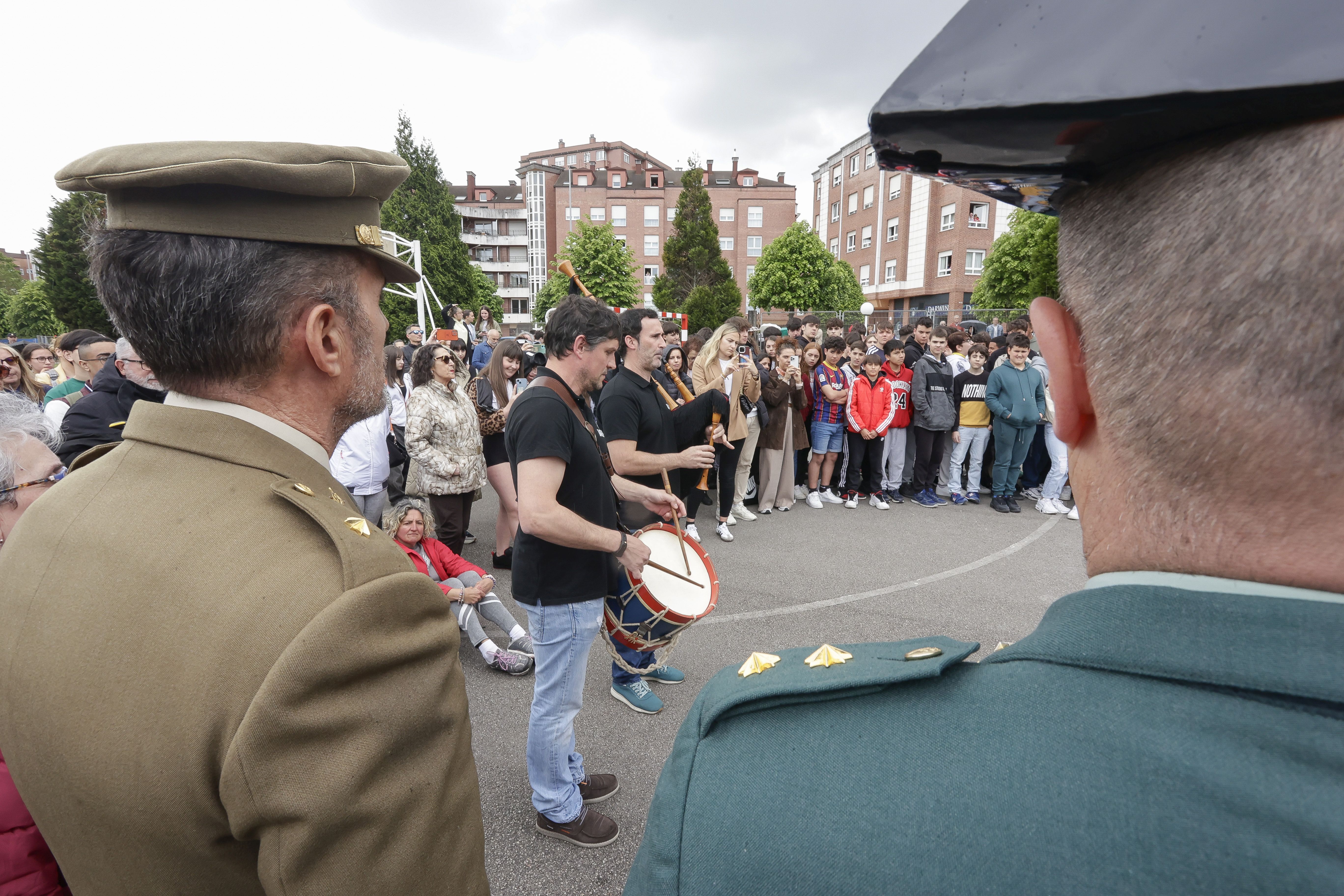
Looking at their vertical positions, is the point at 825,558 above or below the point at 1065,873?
below

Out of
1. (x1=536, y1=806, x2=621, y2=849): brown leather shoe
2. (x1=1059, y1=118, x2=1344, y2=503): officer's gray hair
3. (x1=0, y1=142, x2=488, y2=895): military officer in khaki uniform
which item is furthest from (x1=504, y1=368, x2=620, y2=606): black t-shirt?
(x1=1059, y1=118, x2=1344, y2=503): officer's gray hair

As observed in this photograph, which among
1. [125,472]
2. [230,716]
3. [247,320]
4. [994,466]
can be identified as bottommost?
[994,466]

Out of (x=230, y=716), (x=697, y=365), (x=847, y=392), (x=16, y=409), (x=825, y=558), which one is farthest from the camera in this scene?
(x=847, y=392)

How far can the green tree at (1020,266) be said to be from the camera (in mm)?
→ 23031

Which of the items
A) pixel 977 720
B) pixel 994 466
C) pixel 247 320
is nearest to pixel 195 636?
pixel 247 320

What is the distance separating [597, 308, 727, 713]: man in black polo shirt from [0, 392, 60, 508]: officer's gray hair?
247 centimetres

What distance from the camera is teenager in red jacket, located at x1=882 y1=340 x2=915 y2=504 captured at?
8258mm

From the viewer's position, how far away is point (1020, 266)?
2480 centimetres

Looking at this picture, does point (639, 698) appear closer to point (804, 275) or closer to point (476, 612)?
point (476, 612)

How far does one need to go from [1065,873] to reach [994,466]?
339 inches

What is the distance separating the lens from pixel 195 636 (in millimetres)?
890

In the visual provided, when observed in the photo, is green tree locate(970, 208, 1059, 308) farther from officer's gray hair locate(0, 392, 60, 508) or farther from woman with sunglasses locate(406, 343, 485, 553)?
officer's gray hair locate(0, 392, 60, 508)

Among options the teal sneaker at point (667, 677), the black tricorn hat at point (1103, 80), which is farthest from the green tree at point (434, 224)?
the black tricorn hat at point (1103, 80)

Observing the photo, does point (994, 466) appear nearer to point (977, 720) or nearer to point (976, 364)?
point (976, 364)
